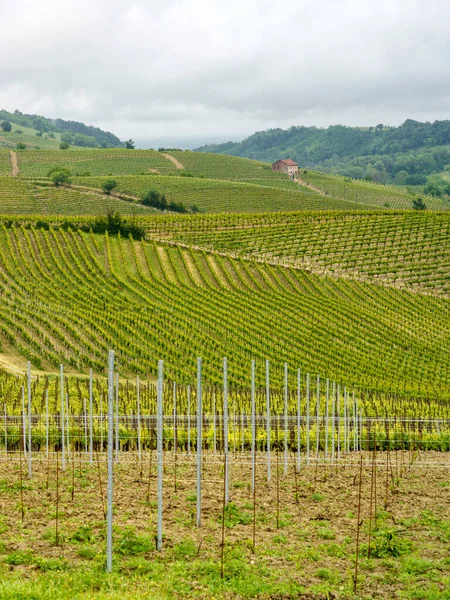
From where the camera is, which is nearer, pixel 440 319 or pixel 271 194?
pixel 440 319

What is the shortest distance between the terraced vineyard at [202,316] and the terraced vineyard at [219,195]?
4112cm

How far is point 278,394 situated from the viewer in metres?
32.6

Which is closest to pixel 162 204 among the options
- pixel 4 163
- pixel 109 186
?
pixel 109 186

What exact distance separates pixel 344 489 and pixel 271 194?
93.0 m

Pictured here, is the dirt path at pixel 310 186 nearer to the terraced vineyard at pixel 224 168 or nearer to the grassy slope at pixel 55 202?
the terraced vineyard at pixel 224 168

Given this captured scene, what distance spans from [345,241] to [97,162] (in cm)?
7887

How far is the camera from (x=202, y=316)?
147 ft

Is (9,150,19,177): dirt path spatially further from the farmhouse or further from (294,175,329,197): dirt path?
the farmhouse

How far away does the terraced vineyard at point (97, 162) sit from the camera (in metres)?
129

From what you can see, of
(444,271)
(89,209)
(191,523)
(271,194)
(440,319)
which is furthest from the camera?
(271,194)

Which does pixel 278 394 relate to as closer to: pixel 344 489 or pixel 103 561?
pixel 344 489

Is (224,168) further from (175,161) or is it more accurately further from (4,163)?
(4,163)

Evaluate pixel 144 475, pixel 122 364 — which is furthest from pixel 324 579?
pixel 122 364

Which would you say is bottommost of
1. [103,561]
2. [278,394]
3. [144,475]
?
[278,394]
